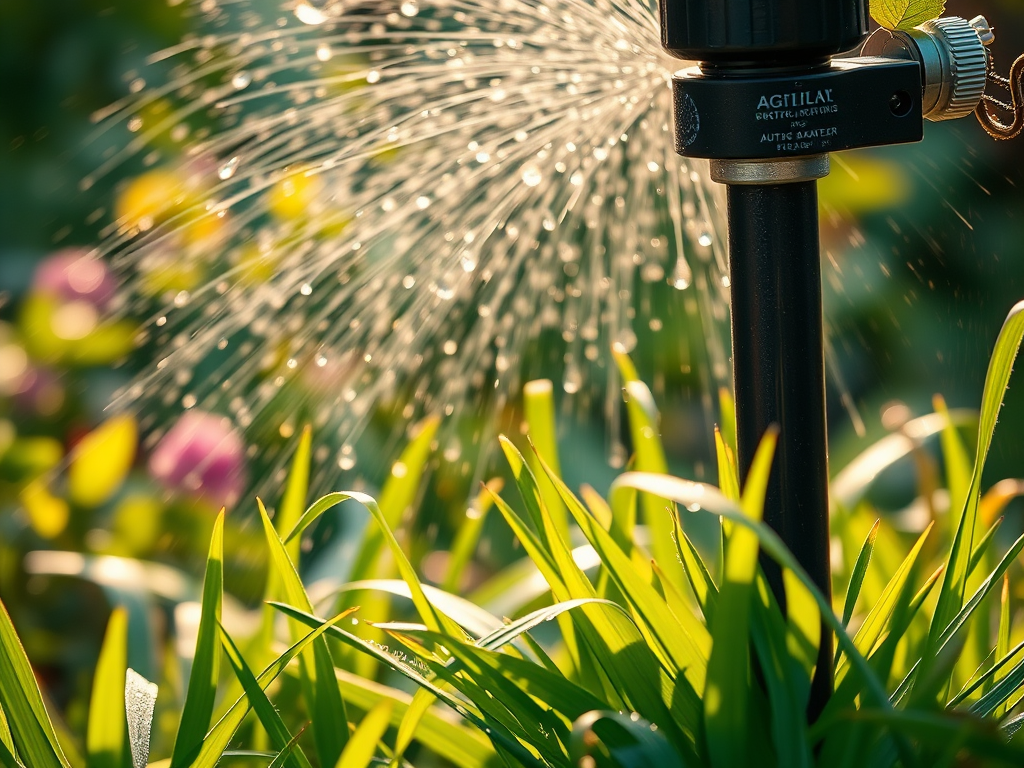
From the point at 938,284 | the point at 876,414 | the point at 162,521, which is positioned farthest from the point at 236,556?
the point at 938,284

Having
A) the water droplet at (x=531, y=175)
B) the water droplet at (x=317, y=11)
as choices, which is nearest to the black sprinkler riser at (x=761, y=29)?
the water droplet at (x=531, y=175)

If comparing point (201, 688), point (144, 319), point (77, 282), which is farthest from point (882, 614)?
point (144, 319)

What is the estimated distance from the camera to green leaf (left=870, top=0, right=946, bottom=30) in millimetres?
521

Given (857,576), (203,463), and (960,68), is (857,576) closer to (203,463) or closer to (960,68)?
(960,68)

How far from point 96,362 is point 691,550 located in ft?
3.13

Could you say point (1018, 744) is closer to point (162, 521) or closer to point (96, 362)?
point (162, 521)

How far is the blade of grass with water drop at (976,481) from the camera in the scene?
1.62ft

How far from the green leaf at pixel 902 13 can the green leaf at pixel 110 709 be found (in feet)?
1.69

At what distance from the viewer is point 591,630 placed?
53 cm

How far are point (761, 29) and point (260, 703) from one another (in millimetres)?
378

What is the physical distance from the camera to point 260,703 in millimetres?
511

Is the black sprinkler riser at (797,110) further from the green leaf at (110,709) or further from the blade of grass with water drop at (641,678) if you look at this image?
the green leaf at (110,709)

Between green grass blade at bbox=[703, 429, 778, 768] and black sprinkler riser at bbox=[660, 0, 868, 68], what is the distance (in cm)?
16

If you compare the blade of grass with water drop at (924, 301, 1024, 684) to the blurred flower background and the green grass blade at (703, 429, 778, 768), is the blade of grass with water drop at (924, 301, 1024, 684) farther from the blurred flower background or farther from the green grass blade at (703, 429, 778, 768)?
the blurred flower background
